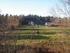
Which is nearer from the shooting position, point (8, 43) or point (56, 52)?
point (56, 52)

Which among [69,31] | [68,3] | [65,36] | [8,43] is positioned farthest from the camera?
[69,31]

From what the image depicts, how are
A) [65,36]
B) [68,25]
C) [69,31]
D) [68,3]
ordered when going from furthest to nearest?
[69,31]
[65,36]
[68,25]
[68,3]

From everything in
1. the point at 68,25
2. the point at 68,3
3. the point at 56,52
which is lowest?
the point at 56,52

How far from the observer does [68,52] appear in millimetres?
11055

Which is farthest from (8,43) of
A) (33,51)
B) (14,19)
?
(14,19)

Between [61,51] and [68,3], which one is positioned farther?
[61,51]

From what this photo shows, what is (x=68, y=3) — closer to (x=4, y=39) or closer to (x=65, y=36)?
(x=4, y=39)

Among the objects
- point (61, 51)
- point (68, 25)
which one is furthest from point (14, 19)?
point (61, 51)

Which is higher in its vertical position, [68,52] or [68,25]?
[68,25]

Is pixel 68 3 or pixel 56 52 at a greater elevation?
pixel 68 3

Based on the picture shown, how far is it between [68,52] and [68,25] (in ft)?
11.6

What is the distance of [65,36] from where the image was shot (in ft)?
51.7

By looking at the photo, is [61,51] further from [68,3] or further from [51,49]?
[68,3]

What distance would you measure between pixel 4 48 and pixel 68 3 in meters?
3.48
